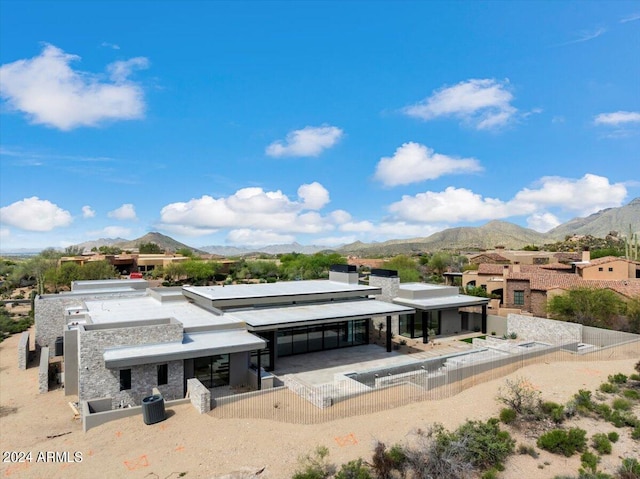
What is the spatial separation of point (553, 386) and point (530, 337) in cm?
1321

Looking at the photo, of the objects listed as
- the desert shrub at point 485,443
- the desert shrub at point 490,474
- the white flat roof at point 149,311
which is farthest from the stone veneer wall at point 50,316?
the desert shrub at point 490,474

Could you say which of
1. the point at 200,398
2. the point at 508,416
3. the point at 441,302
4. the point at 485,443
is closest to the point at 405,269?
the point at 441,302

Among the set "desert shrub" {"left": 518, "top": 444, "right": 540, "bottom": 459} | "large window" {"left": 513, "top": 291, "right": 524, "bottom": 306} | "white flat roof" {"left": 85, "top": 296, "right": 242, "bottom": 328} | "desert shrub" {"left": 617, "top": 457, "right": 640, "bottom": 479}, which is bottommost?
"desert shrub" {"left": 518, "top": 444, "right": 540, "bottom": 459}

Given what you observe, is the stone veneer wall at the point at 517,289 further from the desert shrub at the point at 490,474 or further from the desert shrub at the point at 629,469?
the desert shrub at the point at 490,474

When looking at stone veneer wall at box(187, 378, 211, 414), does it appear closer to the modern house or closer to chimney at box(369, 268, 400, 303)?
the modern house

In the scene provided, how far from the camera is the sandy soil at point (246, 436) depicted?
42.0 ft

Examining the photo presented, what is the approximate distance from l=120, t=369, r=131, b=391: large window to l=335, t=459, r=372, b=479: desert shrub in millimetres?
10989

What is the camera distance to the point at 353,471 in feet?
40.7

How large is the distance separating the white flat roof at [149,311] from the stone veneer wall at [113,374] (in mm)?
2565

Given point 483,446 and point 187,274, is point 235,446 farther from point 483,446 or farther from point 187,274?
point 187,274

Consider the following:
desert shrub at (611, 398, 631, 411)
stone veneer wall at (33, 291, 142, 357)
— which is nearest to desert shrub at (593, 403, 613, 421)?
desert shrub at (611, 398, 631, 411)

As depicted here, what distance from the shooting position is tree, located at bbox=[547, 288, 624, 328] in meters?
31.8

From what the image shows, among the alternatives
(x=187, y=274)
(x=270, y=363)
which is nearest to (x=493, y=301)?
(x=270, y=363)

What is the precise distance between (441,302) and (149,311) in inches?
837
